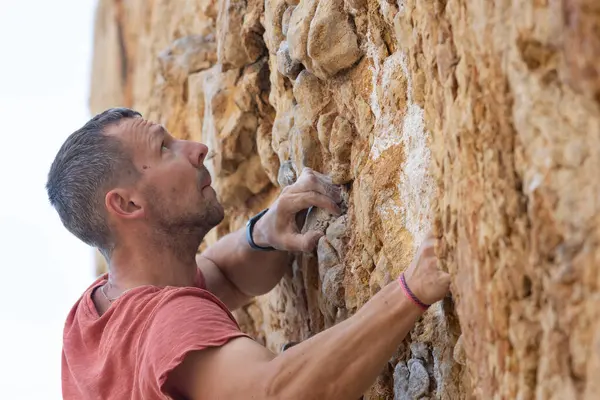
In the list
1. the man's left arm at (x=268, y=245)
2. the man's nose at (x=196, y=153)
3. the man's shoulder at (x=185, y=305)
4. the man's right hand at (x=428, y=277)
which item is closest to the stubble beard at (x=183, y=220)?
the man's nose at (x=196, y=153)

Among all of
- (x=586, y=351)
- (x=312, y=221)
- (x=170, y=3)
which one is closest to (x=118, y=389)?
(x=312, y=221)

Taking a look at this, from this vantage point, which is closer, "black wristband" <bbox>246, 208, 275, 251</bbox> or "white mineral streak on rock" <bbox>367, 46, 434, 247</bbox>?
"white mineral streak on rock" <bbox>367, 46, 434, 247</bbox>

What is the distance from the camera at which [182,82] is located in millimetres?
4195

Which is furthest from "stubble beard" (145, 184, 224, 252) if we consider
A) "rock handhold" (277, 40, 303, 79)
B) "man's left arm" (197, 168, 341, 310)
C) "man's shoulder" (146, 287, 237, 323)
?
"rock handhold" (277, 40, 303, 79)

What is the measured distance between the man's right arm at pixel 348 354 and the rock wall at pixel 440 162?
0.08 metres

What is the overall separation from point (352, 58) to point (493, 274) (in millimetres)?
1081

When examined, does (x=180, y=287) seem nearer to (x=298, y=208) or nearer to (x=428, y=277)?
(x=298, y=208)

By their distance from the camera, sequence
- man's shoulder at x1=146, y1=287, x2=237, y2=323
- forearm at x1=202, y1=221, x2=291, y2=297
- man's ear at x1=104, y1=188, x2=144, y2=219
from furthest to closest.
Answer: forearm at x1=202, y1=221, x2=291, y2=297 < man's ear at x1=104, y1=188, x2=144, y2=219 < man's shoulder at x1=146, y1=287, x2=237, y2=323

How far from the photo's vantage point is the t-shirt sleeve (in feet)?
6.23

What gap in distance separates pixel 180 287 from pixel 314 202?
1.75ft

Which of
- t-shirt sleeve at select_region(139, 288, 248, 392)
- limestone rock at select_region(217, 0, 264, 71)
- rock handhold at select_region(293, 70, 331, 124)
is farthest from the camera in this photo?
limestone rock at select_region(217, 0, 264, 71)

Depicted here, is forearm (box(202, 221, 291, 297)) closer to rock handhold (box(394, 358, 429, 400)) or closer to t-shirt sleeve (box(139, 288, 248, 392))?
t-shirt sleeve (box(139, 288, 248, 392))

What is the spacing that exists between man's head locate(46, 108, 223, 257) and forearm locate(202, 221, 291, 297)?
313 millimetres

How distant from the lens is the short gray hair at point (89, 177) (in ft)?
8.15
